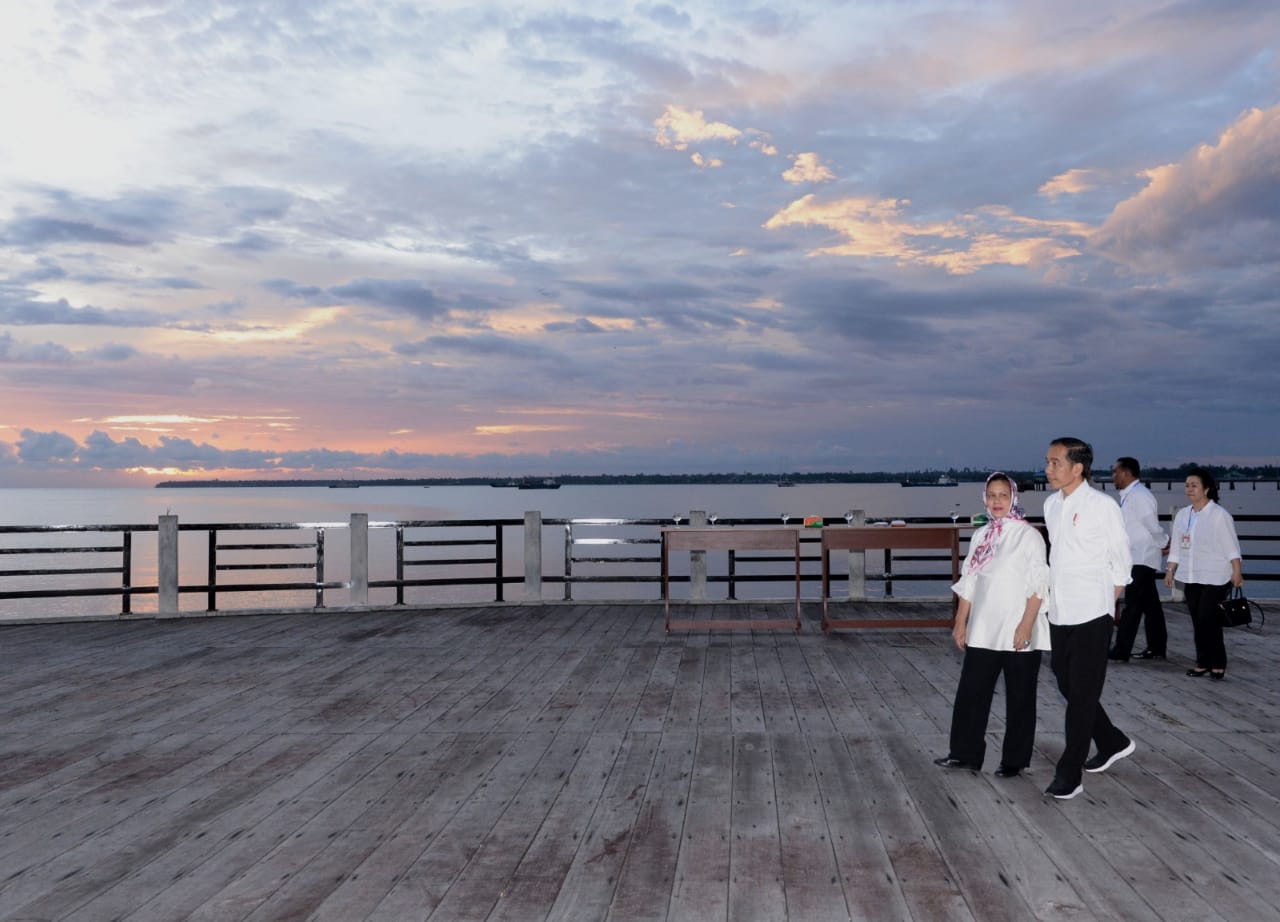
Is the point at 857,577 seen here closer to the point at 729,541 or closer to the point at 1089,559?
the point at 729,541

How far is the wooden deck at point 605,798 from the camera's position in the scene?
352 cm

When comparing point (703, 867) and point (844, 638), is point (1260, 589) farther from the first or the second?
point (703, 867)

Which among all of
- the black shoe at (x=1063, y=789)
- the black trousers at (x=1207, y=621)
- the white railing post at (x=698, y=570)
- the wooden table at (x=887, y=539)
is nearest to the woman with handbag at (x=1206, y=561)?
the black trousers at (x=1207, y=621)

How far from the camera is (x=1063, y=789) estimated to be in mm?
4602

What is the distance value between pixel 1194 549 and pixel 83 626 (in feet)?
40.9

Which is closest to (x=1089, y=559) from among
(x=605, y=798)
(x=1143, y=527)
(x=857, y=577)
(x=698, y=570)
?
(x=605, y=798)

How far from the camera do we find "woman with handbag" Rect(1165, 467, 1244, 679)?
734cm

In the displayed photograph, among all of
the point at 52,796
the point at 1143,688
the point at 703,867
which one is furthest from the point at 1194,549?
the point at 52,796

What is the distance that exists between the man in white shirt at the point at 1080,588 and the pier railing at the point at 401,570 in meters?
5.15

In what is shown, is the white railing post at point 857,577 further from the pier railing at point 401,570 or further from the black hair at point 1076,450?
the black hair at point 1076,450

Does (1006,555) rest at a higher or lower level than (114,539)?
higher

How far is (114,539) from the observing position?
9744cm

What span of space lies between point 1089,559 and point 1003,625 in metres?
0.56

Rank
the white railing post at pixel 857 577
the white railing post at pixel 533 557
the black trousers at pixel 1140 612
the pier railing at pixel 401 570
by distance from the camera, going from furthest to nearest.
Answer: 1. the white railing post at pixel 857 577
2. the white railing post at pixel 533 557
3. the pier railing at pixel 401 570
4. the black trousers at pixel 1140 612
